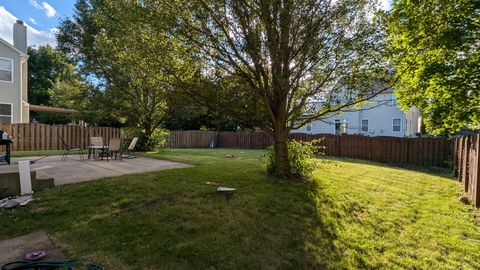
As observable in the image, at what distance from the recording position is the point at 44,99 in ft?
102

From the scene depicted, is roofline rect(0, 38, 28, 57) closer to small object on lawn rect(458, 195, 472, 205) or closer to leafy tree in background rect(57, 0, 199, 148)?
leafy tree in background rect(57, 0, 199, 148)

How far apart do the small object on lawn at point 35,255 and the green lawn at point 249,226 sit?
22 centimetres

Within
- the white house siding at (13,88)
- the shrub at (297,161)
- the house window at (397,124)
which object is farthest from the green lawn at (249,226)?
the house window at (397,124)

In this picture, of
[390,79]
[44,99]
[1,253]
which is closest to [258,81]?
[390,79]

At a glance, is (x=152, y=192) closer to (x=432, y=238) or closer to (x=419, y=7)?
(x=432, y=238)

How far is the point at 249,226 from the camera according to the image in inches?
156

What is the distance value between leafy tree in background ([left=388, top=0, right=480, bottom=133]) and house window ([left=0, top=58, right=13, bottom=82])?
1927cm

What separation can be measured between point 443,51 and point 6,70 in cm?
2048

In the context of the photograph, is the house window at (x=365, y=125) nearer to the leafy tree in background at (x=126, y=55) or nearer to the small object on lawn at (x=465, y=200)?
the leafy tree in background at (x=126, y=55)

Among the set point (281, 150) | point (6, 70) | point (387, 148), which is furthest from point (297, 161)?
point (6, 70)

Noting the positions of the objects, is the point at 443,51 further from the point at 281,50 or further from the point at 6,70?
the point at 6,70

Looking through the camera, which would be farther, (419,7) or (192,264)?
(419,7)

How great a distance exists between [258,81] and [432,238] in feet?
14.8

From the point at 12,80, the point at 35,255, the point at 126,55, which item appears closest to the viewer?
the point at 35,255
